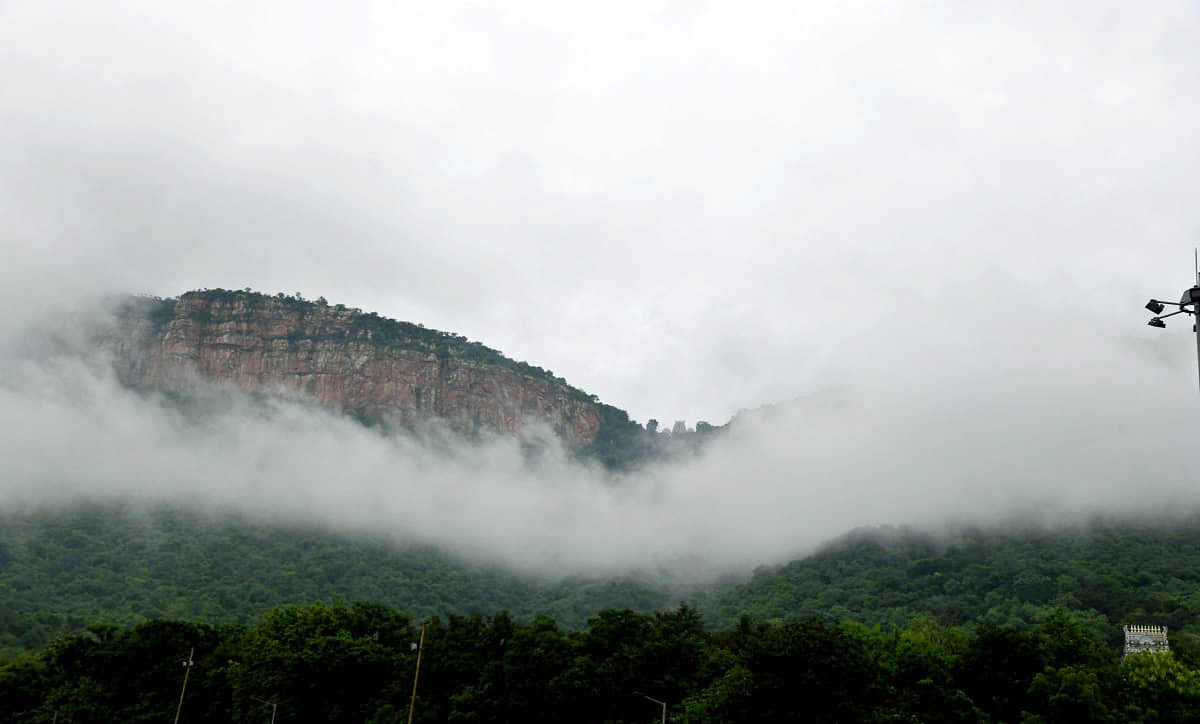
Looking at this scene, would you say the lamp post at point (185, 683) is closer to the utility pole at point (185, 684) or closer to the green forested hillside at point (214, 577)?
the utility pole at point (185, 684)

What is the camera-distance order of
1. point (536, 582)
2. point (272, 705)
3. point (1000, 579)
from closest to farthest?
point (272, 705) → point (1000, 579) → point (536, 582)

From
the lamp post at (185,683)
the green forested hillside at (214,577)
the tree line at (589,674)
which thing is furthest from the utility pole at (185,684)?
the green forested hillside at (214,577)

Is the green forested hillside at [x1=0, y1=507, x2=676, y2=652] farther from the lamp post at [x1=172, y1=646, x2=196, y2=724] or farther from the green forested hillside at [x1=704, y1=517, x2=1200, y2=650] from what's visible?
the lamp post at [x1=172, y1=646, x2=196, y2=724]

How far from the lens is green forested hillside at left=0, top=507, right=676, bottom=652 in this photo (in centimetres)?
11912

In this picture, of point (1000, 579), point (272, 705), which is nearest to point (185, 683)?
point (272, 705)

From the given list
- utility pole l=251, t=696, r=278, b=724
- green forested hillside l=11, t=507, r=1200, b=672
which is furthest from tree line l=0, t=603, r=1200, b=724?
green forested hillside l=11, t=507, r=1200, b=672

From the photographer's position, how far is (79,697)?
76.8 m

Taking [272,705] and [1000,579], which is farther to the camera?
[1000,579]

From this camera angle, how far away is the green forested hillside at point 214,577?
391 ft

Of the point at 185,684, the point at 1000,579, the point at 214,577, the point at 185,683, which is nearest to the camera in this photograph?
the point at 185,683

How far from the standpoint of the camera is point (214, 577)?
13612cm

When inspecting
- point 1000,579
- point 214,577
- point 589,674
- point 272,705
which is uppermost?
point 1000,579

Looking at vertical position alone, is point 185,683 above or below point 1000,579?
below

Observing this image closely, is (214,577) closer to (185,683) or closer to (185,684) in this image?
(185,684)
